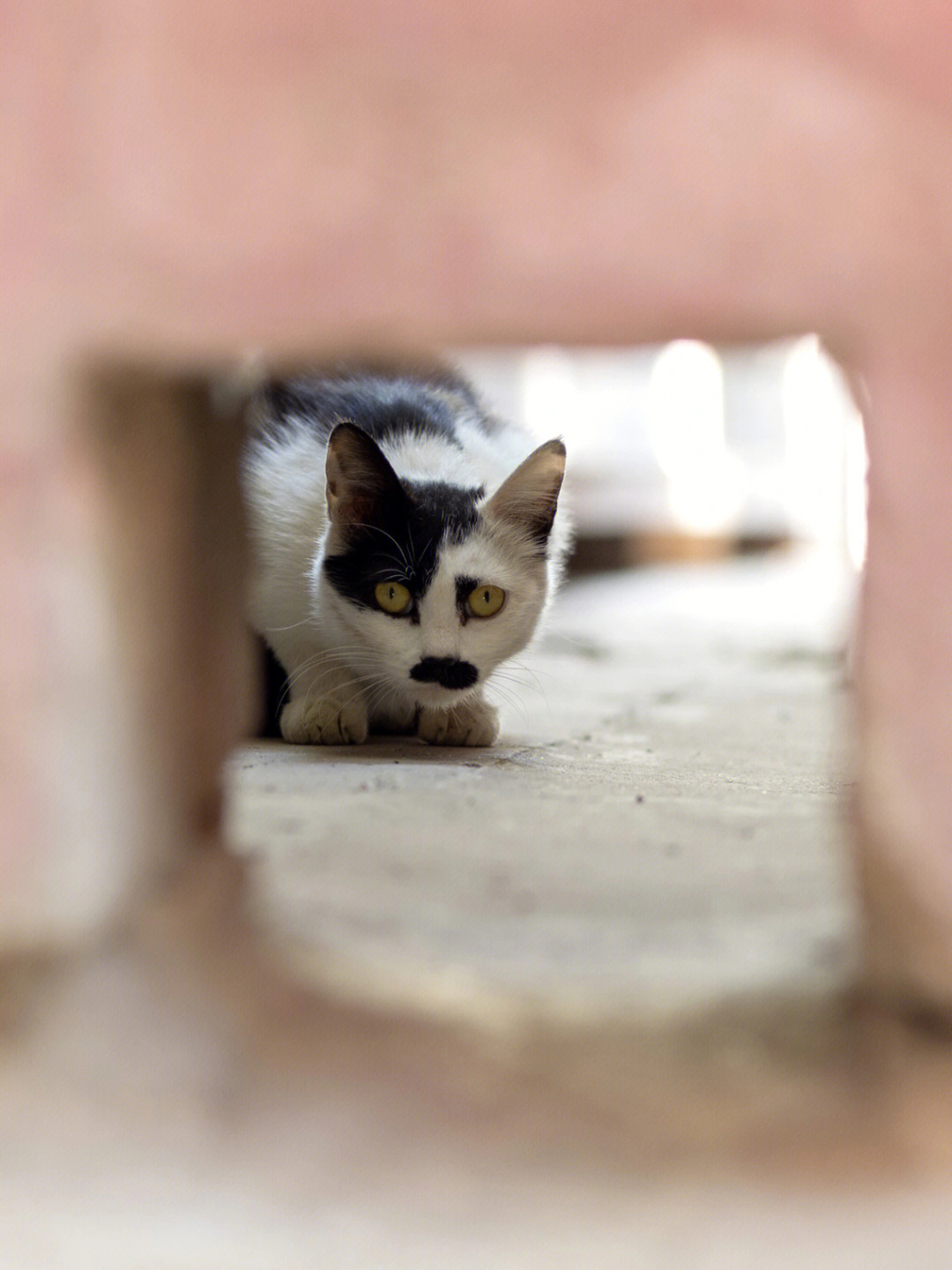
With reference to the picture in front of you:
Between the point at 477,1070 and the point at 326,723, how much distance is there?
123cm

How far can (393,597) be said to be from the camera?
2086mm

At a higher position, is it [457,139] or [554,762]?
[457,139]

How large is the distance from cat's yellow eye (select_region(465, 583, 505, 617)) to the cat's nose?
0.30 ft

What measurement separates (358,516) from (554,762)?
1.76 ft

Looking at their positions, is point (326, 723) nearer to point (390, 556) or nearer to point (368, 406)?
point (390, 556)

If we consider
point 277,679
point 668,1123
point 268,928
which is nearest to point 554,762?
point 277,679

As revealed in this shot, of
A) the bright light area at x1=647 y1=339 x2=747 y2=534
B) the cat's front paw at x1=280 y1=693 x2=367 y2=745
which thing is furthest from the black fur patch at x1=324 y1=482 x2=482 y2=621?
the bright light area at x1=647 y1=339 x2=747 y2=534

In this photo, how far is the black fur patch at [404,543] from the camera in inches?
81.8

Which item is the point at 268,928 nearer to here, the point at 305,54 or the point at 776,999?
the point at 776,999

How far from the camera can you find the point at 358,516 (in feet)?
7.05

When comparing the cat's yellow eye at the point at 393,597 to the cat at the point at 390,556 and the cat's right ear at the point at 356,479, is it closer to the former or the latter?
the cat at the point at 390,556

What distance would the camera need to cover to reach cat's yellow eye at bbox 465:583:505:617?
2102 mm

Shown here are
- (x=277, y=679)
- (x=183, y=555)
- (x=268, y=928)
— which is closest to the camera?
(x=268, y=928)

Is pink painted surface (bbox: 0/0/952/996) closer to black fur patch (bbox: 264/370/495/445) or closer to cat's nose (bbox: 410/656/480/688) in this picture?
cat's nose (bbox: 410/656/480/688)
